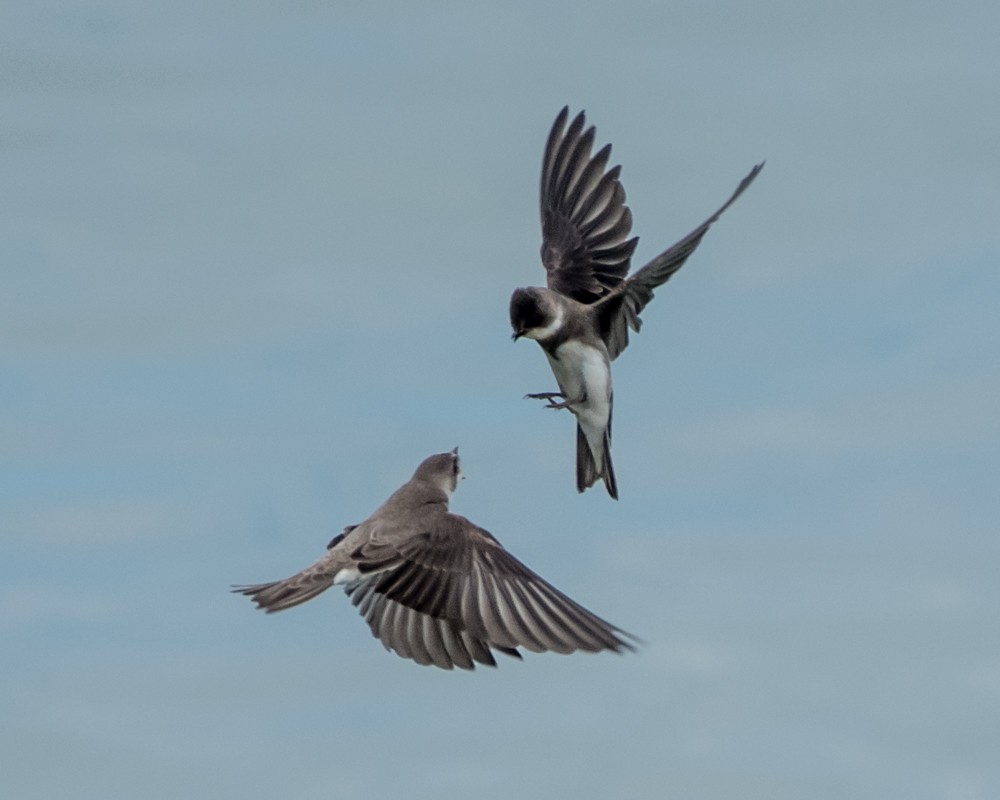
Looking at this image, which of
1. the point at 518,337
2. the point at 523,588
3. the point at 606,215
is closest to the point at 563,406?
the point at 518,337

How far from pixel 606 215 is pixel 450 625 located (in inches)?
221

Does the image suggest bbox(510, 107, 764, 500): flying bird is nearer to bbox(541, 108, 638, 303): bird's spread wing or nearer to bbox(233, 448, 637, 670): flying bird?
bbox(541, 108, 638, 303): bird's spread wing

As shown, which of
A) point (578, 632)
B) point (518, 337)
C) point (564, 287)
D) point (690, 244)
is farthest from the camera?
point (564, 287)

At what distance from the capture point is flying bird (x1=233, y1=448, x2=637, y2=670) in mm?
→ 11250

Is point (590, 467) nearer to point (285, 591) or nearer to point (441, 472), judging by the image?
point (441, 472)

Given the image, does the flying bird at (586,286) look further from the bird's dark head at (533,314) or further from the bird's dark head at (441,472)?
the bird's dark head at (441,472)

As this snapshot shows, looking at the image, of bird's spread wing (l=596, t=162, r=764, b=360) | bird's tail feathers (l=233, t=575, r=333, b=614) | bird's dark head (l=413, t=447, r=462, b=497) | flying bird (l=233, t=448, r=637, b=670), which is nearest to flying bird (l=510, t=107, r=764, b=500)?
bird's spread wing (l=596, t=162, r=764, b=360)

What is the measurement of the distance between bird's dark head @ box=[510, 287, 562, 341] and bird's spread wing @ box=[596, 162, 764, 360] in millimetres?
405

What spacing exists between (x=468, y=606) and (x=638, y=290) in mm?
3505

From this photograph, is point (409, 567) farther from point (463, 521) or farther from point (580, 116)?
point (580, 116)

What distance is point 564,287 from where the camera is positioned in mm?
16438

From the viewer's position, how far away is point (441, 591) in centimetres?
1180

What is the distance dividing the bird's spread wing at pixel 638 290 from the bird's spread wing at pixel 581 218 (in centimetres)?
105

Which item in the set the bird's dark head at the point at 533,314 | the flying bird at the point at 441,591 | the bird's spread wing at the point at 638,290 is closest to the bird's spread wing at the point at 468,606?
the flying bird at the point at 441,591
